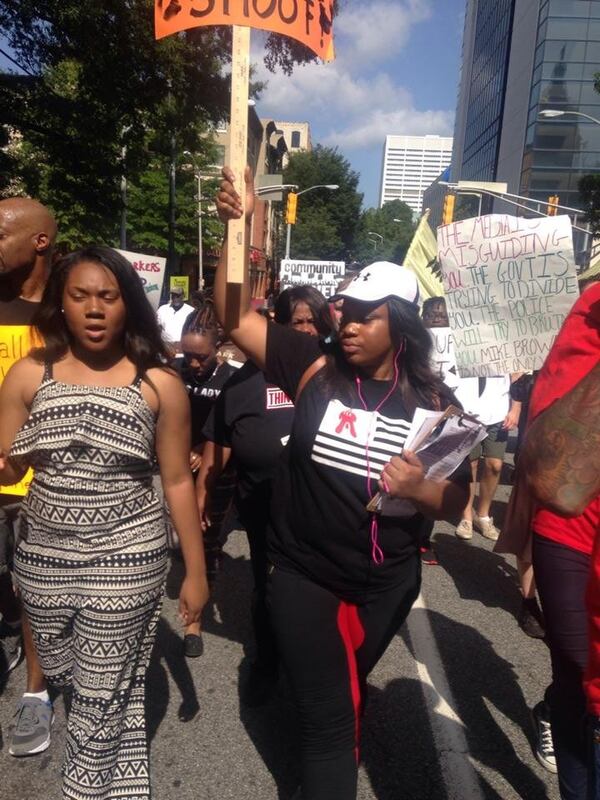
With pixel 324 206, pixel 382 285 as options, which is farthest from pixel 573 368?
pixel 324 206

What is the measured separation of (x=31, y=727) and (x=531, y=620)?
270 cm

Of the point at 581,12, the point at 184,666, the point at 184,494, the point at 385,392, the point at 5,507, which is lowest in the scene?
Result: the point at 184,666

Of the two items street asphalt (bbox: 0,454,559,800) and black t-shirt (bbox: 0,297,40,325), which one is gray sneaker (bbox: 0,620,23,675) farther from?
black t-shirt (bbox: 0,297,40,325)

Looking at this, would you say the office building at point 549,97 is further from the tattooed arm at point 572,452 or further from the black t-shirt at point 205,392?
the tattooed arm at point 572,452

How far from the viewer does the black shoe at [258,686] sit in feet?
10.7

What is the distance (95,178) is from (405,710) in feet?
39.4

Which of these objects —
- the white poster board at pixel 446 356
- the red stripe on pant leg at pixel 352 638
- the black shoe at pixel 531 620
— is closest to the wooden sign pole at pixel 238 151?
the red stripe on pant leg at pixel 352 638

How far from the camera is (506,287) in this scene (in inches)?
157

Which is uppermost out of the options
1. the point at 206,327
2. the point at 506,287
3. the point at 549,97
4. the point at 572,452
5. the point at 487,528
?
the point at 549,97

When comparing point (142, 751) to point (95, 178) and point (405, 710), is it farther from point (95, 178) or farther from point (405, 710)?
point (95, 178)

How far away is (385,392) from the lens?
2.34 metres

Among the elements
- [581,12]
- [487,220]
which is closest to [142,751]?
[487,220]

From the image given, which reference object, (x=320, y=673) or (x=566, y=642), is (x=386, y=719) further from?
(x=566, y=642)

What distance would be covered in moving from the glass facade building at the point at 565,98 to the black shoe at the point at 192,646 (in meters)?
40.3
